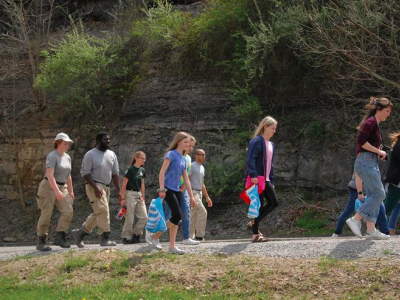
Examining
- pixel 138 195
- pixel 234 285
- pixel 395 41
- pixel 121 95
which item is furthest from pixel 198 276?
pixel 121 95

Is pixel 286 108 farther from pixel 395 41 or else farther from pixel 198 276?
pixel 198 276

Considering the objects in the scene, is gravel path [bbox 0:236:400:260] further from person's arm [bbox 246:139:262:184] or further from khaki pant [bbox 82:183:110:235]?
khaki pant [bbox 82:183:110:235]

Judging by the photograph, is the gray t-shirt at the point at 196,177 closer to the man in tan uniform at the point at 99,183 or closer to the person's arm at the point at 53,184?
the man in tan uniform at the point at 99,183

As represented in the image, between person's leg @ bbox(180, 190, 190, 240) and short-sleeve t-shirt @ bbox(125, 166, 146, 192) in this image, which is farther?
short-sleeve t-shirt @ bbox(125, 166, 146, 192)

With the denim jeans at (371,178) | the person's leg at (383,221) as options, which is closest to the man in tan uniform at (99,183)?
the denim jeans at (371,178)

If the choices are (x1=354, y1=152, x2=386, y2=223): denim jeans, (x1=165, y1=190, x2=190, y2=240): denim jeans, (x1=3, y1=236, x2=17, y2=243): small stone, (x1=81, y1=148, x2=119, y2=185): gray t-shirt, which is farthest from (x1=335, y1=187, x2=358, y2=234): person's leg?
(x1=3, y1=236, x2=17, y2=243): small stone

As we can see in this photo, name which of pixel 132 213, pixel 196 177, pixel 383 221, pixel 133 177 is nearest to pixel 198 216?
pixel 196 177

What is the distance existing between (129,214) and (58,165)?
2.66 m

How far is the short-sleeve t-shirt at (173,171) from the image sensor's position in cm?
1045

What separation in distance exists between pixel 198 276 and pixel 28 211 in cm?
1763

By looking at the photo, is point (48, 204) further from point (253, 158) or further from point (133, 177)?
point (253, 158)

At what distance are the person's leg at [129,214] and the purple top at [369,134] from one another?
5543mm

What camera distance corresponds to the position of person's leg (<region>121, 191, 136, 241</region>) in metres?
13.9

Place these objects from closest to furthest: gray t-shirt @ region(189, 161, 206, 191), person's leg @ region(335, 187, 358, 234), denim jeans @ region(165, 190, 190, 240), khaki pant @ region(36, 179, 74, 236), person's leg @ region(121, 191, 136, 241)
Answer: khaki pant @ region(36, 179, 74, 236)
denim jeans @ region(165, 190, 190, 240)
person's leg @ region(335, 187, 358, 234)
gray t-shirt @ region(189, 161, 206, 191)
person's leg @ region(121, 191, 136, 241)
